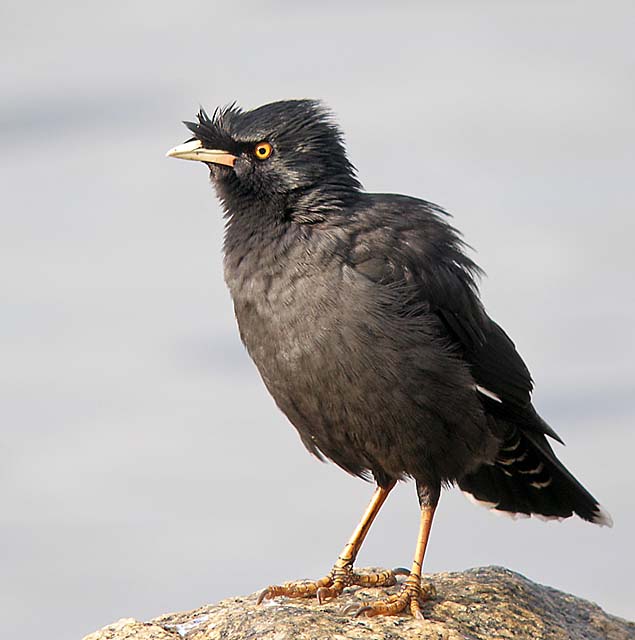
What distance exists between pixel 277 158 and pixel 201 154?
16.8 inches

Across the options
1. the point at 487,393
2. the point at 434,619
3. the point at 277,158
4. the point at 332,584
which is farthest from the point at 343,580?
the point at 277,158

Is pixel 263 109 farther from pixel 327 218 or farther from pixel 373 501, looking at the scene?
pixel 373 501

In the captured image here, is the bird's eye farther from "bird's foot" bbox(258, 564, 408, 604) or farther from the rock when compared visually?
the rock

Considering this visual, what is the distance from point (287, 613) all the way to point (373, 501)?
44.1 inches

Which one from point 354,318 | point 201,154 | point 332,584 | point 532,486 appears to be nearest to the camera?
point 354,318

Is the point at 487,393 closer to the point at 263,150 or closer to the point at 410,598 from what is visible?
the point at 410,598

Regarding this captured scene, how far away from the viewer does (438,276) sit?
22.7ft

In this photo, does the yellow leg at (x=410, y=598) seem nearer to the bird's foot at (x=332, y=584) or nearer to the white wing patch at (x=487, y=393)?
the bird's foot at (x=332, y=584)

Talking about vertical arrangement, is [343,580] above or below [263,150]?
below

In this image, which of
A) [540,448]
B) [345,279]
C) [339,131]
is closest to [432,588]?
[540,448]

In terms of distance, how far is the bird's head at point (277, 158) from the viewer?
6.86 m

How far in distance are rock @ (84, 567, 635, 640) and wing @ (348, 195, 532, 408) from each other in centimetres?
103

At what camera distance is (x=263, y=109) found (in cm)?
702

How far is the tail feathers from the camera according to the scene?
24.7 feet
